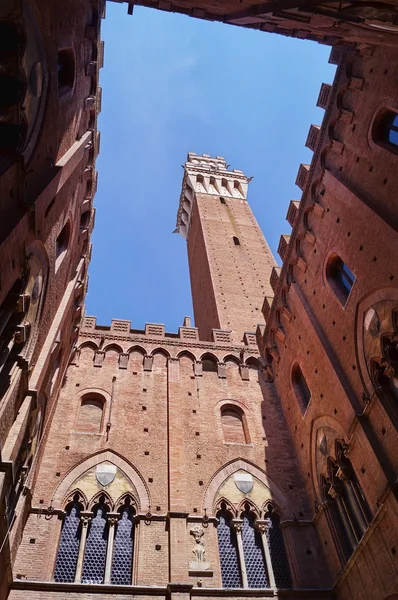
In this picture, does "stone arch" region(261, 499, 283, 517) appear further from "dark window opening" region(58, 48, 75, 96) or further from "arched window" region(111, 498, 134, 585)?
"dark window opening" region(58, 48, 75, 96)

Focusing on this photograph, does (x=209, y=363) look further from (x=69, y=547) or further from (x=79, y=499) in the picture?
(x=69, y=547)

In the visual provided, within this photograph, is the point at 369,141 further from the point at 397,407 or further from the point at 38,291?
the point at 38,291

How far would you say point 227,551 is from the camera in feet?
36.0

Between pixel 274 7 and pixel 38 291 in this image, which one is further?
pixel 38 291

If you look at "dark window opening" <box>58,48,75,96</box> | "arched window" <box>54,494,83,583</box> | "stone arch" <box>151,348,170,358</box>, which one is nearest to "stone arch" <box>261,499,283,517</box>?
"arched window" <box>54,494,83,583</box>

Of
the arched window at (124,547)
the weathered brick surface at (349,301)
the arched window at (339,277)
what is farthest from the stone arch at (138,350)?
the arched window at (339,277)

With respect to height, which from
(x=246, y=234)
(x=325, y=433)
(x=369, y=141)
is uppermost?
(x=246, y=234)

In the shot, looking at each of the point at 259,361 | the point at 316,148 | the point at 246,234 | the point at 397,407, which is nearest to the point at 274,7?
the point at 316,148

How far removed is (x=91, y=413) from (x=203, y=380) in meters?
3.66

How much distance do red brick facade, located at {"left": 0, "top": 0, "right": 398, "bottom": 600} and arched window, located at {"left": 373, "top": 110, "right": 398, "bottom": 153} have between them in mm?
57

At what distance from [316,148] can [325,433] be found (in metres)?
8.15

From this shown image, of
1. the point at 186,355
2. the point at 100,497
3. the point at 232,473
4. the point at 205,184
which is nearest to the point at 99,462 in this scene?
the point at 100,497

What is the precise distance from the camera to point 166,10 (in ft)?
38.7

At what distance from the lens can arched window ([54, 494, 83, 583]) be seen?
9.88 meters
